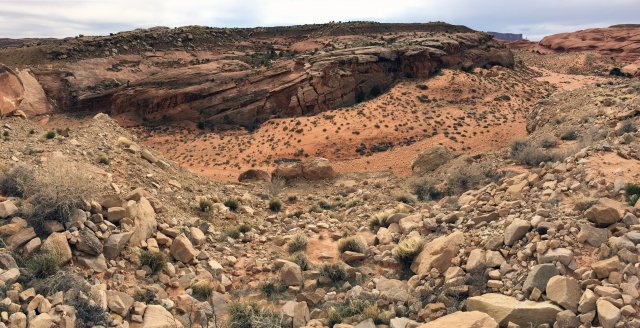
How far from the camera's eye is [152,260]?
935cm

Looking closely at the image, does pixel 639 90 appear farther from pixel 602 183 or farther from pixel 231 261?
pixel 231 261

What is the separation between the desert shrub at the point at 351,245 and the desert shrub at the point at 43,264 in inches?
246

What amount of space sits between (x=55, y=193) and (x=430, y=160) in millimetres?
16820

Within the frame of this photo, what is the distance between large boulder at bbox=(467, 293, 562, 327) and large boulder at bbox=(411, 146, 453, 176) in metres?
14.3

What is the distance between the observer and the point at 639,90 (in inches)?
786

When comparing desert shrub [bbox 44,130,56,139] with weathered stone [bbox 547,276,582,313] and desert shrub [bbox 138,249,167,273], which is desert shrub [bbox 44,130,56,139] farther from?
weathered stone [bbox 547,276,582,313]

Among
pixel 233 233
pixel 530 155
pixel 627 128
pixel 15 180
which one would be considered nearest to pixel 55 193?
pixel 15 180

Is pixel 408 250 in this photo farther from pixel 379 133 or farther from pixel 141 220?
pixel 379 133

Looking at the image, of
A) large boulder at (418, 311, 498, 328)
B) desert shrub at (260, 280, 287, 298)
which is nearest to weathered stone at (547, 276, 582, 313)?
large boulder at (418, 311, 498, 328)

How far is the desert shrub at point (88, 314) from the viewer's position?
709cm

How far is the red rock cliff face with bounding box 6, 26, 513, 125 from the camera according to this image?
3828 centimetres

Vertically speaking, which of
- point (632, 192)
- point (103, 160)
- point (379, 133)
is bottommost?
point (379, 133)

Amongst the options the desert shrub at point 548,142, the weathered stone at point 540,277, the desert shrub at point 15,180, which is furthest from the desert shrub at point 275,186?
the weathered stone at point 540,277

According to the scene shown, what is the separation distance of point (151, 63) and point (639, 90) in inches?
1618
